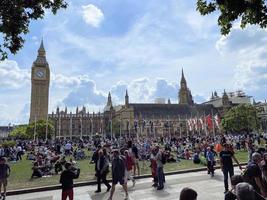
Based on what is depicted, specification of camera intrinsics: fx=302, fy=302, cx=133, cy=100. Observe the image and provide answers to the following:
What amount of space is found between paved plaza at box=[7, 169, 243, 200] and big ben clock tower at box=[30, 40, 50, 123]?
411 ft

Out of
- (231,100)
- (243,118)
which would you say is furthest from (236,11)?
(231,100)

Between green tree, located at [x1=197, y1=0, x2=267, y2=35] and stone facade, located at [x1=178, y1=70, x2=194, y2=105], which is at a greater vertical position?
stone facade, located at [x1=178, y1=70, x2=194, y2=105]

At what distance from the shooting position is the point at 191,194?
4.52 metres

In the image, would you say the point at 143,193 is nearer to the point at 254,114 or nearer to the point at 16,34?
the point at 16,34

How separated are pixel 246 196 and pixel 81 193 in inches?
401

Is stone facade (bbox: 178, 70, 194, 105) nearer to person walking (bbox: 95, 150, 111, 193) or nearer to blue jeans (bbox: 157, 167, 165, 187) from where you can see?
blue jeans (bbox: 157, 167, 165, 187)

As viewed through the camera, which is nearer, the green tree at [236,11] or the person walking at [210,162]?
the green tree at [236,11]

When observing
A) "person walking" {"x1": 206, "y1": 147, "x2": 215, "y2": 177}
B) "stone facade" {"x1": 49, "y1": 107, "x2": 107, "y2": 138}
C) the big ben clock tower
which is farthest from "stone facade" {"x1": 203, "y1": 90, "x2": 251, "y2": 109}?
"person walking" {"x1": 206, "y1": 147, "x2": 215, "y2": 177}

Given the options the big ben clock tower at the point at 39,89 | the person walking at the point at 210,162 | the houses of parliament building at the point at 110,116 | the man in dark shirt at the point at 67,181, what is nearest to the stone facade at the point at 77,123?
the houses of parliament building at the point at 110,116

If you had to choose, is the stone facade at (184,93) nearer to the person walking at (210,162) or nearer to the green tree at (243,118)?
the green tree at (243,118)

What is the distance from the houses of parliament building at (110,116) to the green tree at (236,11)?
12031 cm

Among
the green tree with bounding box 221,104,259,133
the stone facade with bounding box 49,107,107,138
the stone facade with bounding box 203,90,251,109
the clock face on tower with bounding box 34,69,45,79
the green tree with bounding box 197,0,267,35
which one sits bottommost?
the green tree with bounding box 197,0,267,35

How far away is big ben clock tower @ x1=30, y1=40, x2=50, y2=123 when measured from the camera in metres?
137

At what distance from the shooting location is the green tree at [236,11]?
8.68m
